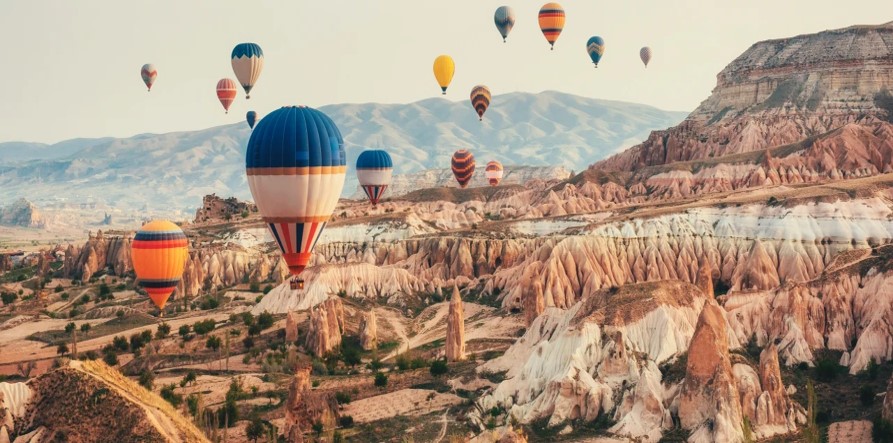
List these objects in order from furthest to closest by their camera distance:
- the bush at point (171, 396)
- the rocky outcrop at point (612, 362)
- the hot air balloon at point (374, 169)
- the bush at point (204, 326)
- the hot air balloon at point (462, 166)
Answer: the hot air balloon at point (462, 166), the hot air balloon at point (374, 169), the bush at point (204, 326), the bush at point (171, 396), the rocky outcrop at point (612, 362)

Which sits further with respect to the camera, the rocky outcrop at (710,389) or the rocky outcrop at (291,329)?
the rocky outcrop at (291,329)

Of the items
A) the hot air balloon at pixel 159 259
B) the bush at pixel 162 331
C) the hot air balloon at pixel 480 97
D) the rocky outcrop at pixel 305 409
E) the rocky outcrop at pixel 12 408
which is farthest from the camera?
the hot air balloon at pixel 480 97

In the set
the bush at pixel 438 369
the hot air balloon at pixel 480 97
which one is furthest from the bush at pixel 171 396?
the hot air balloon at pixel 480 97

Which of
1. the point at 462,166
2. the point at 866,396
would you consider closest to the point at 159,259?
the point at 866,396

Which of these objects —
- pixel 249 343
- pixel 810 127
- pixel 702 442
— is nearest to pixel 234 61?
pixel 249 343

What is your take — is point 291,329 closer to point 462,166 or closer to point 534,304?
point 534,304

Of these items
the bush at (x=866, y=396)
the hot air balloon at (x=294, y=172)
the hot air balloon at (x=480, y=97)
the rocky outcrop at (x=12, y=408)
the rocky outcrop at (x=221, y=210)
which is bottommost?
the bush at (x=866, y=396)

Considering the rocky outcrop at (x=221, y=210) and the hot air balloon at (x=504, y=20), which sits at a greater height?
the hot air balloon at (x=504, y=20)

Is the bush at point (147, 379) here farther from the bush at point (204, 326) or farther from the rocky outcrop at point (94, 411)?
the rocky outcrop at point (94, 411)
